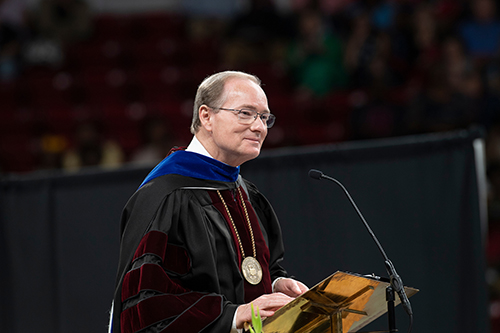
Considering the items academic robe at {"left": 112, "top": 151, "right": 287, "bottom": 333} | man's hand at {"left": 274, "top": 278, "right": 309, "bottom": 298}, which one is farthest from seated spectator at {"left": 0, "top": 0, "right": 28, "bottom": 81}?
man's hand at {"left": 274, "top": 278, "right": 309, "bottom": 298}

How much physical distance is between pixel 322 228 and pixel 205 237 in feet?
5.69

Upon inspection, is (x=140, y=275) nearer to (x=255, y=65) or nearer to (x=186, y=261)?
(x=186, y=261)

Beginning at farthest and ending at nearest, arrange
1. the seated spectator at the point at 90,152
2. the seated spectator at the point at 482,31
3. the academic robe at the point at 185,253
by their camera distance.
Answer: the seated spectator at the point at 482,31
the seated spectator at the point at 90,152
the academic robe at the point at 185,253

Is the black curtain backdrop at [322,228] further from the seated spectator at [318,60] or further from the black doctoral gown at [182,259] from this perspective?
the seated spectator at [318,60]

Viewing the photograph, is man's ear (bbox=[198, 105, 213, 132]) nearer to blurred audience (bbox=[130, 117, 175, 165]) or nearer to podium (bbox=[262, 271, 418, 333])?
podium (bbox=[262, 271, 418, 333])

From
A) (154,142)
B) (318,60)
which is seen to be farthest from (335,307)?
(318,60)

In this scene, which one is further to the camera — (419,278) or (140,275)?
(419,278)

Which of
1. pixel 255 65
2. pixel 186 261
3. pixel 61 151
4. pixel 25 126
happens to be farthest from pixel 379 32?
pixel 186 261

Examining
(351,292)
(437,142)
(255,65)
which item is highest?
(255,65)

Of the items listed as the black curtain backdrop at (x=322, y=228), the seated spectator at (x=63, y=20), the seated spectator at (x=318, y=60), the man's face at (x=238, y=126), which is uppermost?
the seated spectator at (x=63, y=20)

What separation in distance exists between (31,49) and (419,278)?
224 inches

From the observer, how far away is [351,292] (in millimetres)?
2051

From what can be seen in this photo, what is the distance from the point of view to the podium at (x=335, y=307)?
1940 millimetres

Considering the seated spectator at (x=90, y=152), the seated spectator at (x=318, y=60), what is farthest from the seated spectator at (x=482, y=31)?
the seated spectator at (x=90, y=152)
